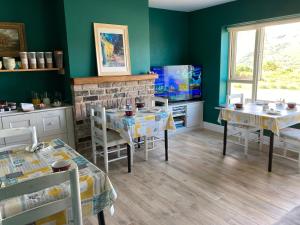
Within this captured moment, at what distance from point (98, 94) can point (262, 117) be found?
228cm

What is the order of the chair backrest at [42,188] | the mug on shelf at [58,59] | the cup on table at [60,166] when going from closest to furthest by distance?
the chair backrest at [42,188] < the cup on table at [60,166] < the mug on shelf at [58,59]

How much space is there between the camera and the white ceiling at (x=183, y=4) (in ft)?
13.8

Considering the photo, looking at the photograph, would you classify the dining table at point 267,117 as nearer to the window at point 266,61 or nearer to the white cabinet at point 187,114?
the window at point 266,61

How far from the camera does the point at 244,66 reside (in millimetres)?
4426

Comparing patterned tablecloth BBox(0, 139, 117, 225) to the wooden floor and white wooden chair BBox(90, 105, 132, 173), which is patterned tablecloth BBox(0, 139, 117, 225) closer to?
the wooden floor

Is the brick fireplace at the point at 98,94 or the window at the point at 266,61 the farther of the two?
the window at the point at 266,61

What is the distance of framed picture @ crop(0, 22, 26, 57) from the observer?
10.7ft

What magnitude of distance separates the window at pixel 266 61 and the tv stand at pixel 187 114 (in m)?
0.82

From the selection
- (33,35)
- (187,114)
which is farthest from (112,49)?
(187,114)

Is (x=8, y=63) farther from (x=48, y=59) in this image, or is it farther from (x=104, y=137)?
(x=104, y=137)

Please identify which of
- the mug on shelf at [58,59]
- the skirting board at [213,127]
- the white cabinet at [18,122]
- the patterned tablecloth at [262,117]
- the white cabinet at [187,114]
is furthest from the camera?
the skirting board at [213,127]

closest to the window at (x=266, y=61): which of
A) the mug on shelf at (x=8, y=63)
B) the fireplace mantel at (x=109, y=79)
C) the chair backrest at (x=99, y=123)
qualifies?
the fireplace mantel at (x=109, y=79)

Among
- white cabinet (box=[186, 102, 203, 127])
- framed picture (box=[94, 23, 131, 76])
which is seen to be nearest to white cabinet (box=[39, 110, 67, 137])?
framed picture (box=[94, 23, 131, 76])

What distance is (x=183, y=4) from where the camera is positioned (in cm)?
439
